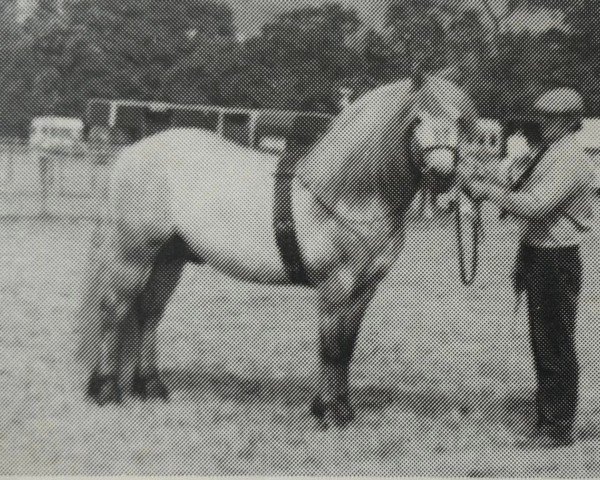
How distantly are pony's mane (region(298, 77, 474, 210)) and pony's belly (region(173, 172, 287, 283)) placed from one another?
24 centimetres

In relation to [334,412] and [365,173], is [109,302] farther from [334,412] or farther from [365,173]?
[365,173]

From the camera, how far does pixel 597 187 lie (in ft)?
10.7

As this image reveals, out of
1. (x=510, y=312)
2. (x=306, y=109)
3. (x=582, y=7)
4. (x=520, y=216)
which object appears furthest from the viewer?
(x=510, y=312)

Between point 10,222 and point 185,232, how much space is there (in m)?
1.00

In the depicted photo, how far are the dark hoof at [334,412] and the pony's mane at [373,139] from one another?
857mm

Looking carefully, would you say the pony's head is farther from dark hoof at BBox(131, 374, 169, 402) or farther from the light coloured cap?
dark hoof at BBox(131, 374, 169, 402)

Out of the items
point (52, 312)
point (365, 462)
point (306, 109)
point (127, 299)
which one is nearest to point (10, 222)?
point (52, 312)

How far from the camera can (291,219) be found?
3.27m

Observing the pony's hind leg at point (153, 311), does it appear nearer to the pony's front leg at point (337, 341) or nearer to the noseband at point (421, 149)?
the pony's front leg at point (337, 341)

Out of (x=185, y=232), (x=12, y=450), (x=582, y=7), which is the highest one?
(x=582, y=7)

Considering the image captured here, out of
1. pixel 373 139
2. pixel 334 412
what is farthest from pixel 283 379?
pixel 373 139

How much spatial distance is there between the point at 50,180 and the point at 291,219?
1444 millimetres

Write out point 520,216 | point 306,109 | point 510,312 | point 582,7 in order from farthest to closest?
point 510,312 < point 582,7 < point 306,109 < point 520,216

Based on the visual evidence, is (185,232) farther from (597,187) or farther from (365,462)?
(597,187)
